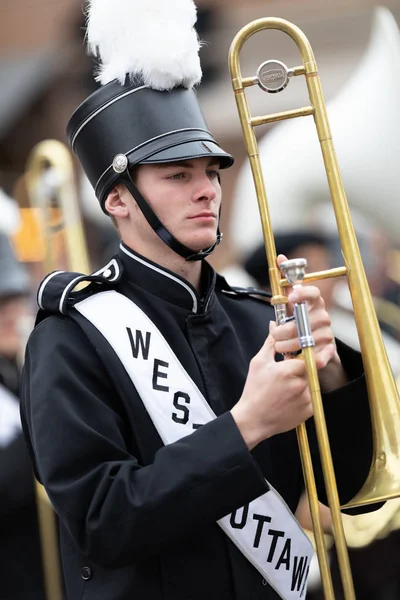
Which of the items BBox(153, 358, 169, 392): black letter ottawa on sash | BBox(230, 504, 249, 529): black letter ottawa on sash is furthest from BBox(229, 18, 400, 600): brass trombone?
BBox(153, 358, 169, 392): black letter ottawa on sash

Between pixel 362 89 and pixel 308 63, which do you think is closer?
pixel 308 63

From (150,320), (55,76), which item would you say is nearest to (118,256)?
(150,320)

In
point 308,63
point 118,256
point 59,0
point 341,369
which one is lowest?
point 341,369

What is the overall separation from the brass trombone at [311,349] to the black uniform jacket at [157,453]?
0.14m

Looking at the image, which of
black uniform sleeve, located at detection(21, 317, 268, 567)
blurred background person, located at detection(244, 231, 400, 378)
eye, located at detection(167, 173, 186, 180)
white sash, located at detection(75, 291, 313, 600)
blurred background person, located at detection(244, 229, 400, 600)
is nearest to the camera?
black uniform sleeve, located at detection(21, 317, 268, 567)

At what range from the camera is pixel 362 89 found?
21.4 feet

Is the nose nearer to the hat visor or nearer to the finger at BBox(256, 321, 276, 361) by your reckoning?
the hat visor

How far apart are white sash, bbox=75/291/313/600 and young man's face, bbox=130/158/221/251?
0.78 ft

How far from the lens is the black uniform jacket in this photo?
258 cm

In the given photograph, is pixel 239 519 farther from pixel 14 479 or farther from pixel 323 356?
pixel 14 479

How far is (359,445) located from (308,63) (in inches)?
38.8

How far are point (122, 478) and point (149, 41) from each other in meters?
1.13

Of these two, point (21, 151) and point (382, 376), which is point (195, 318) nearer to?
point (382, 376)

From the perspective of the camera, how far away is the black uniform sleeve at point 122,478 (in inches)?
101
